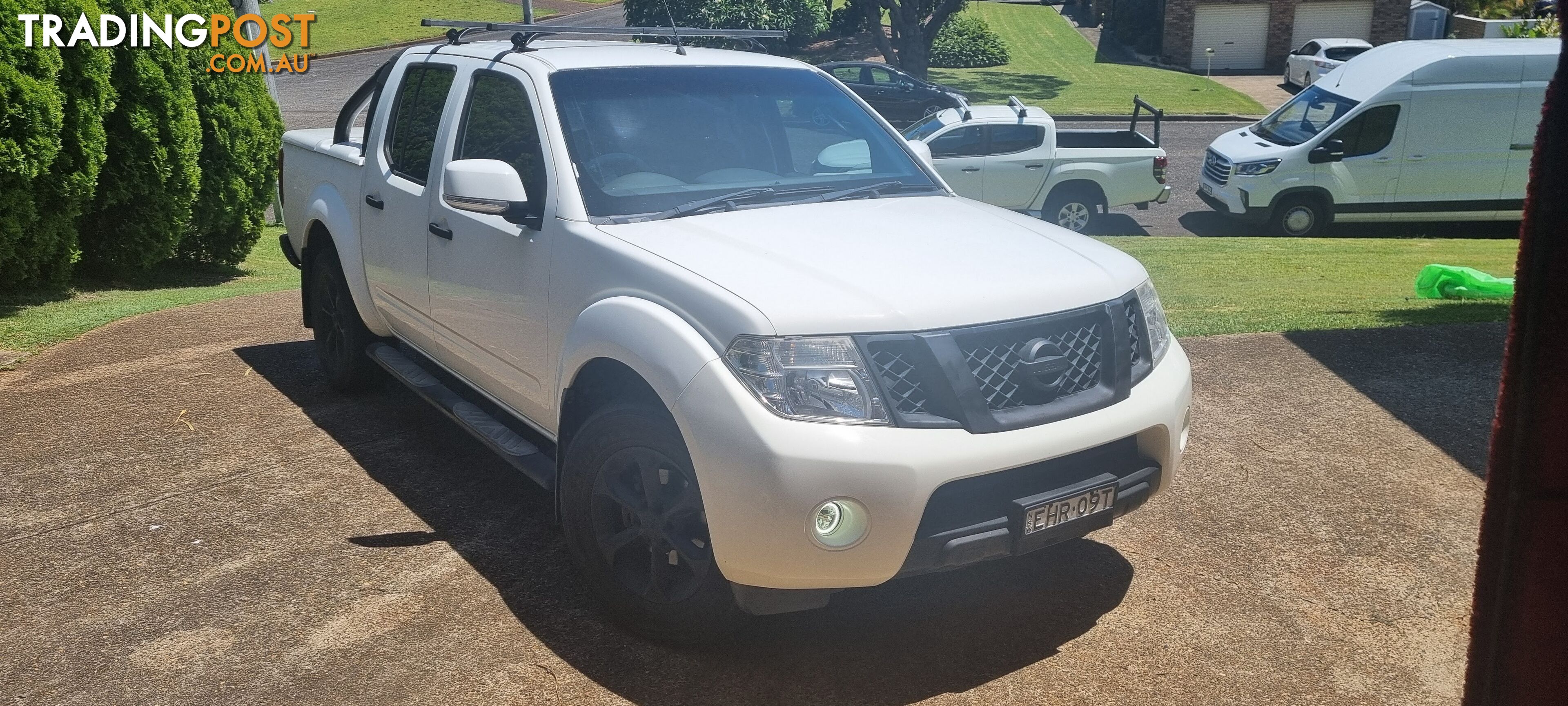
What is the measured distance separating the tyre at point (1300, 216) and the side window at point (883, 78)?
41.8 ft

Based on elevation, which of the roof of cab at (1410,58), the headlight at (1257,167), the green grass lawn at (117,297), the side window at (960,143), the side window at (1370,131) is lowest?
the green grass lawn at (117,297)

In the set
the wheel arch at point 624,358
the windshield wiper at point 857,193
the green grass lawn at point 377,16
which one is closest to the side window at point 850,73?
the green grass lawn at point 377,16

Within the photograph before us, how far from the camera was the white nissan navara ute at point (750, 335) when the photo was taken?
3391mm

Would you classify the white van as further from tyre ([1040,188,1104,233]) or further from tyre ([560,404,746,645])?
tyre ([560,404,746,645])

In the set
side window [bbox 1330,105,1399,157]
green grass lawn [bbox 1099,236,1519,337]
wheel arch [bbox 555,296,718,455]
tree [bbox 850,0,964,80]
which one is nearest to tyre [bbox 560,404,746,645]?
wheel arch [bbox 555,296,718,455]

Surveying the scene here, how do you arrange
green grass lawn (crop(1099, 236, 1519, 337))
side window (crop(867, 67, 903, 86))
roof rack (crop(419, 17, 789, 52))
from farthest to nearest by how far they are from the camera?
side window (crop(867, 67, 903, 86)), green grass lawn (crop(1099, 236, 1519, 337)), roof rack (crop(419, 17, 789, 52))

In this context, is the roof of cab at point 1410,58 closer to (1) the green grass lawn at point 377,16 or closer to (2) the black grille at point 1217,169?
(2) the black grille at point 1217,169

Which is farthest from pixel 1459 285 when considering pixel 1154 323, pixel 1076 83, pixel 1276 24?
pixel 1276 24

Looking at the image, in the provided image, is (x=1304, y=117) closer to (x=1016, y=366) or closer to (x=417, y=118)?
(x=417, y=118)

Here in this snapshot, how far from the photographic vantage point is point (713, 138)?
15.6 feet

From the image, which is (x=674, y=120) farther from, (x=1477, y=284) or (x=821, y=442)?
(x=1477, y=284)

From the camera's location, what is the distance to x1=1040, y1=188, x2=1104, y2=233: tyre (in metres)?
16.9

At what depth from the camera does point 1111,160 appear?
658 inches

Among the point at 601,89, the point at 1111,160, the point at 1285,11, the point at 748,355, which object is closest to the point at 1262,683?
the point at 748,355
